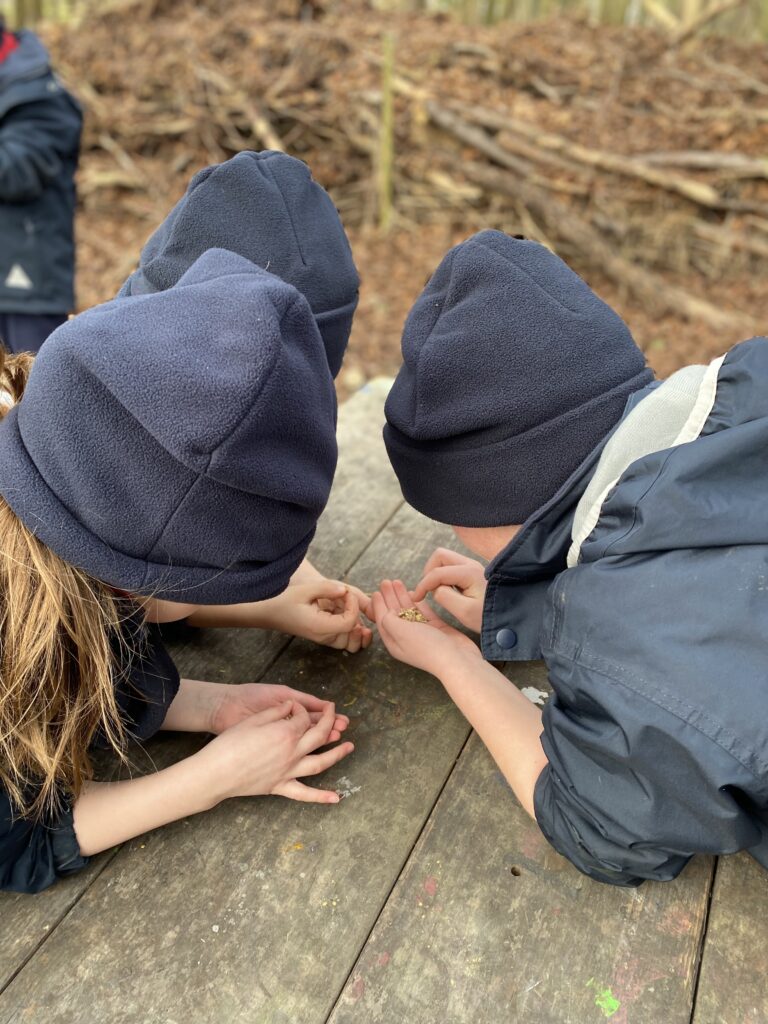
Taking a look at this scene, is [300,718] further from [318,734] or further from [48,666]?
[48,666]

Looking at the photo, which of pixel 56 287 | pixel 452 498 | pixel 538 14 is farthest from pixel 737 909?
pixel 538 14

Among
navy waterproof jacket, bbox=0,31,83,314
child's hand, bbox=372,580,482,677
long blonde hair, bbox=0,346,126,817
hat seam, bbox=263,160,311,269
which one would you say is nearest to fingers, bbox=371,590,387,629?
child's hand, bbox=372,580,482,677

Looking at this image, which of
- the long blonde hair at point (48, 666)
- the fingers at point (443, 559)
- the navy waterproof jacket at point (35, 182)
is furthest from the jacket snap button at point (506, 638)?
the navy waterproof jacket at point (35, 182)

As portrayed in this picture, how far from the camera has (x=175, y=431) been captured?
3.21ft

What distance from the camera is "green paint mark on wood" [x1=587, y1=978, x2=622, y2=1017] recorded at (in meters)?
1.14

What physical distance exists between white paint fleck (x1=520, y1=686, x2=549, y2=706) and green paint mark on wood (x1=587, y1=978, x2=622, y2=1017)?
568 mm

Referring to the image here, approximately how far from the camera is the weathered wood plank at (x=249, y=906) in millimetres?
1153

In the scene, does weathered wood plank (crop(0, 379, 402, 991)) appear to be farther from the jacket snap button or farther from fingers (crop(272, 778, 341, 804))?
the jacket snap button

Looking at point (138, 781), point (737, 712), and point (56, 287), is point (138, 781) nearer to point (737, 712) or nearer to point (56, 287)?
point (737, 712)

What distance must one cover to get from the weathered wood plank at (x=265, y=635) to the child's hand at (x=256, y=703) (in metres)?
0.09

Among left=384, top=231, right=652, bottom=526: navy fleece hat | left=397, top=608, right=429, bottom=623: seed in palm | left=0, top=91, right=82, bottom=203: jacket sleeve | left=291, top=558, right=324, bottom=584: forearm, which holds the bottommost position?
left=291, top=558, right=324, bottom=584: forearm

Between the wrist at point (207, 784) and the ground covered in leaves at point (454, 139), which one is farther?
the ground covered in leaves at point (454, 139)

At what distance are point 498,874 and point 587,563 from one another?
51cm

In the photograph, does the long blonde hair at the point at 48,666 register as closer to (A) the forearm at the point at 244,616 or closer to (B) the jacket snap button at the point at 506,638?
(A) the forearm at the point at 244,616
